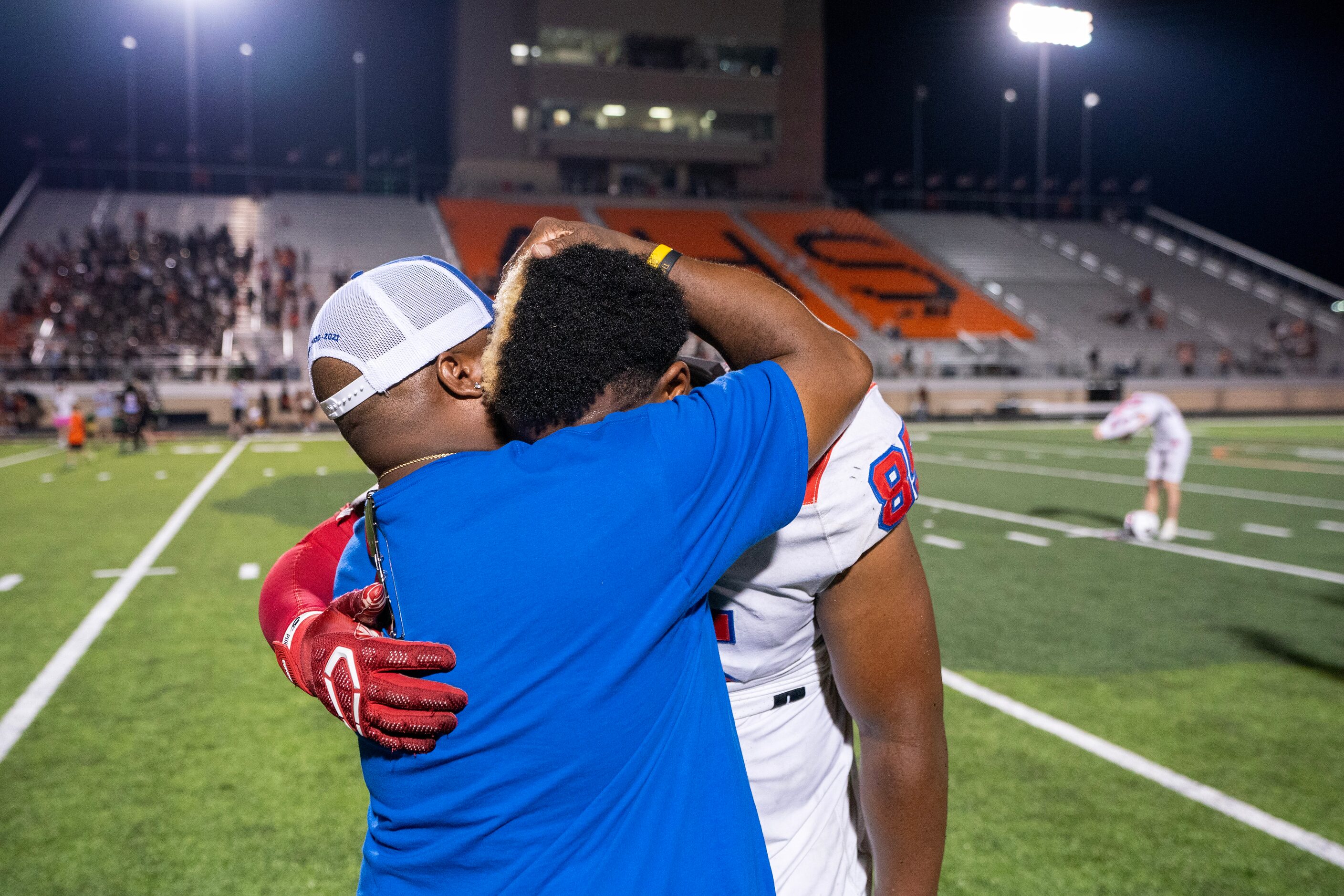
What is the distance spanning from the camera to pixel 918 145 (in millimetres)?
55375

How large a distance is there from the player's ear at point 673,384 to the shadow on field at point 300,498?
10.1m

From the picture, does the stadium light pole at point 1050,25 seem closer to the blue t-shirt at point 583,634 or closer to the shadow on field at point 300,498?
the blue t-shirt at point 583,634

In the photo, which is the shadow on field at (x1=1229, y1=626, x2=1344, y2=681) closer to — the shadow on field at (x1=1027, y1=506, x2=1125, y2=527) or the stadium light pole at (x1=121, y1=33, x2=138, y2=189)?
the shadow on field at (x1=1027, y1=506, x2=1125, y2=527)

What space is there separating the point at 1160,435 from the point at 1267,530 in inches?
67.8

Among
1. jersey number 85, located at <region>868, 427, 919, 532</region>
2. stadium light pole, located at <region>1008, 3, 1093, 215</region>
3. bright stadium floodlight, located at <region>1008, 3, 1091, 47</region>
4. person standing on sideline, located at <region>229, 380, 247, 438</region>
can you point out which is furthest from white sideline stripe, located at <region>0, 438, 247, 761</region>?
person standing on sideline, located at <region>229, 380, 247, 438</region>

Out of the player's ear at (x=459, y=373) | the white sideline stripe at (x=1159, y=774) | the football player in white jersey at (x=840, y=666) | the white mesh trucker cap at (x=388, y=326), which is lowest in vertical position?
the white sideline stripe at (x=1159, y=774)

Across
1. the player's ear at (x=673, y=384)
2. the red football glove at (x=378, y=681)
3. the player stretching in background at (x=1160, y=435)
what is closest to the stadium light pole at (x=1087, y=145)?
the player stretching in background at (x=1160, y=435)

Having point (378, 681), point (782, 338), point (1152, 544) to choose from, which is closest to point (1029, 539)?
point (1152, 544)

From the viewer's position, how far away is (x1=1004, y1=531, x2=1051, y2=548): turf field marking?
9.59 metres

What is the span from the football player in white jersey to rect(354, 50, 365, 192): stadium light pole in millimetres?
51650

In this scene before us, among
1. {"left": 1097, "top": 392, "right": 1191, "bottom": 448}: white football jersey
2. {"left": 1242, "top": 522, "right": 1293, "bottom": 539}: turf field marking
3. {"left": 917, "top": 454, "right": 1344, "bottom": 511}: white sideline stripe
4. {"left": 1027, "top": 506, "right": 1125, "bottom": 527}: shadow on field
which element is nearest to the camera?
{"left": 1097, "top": 392, "right": 1191, "bottom": 448}: white football jersey

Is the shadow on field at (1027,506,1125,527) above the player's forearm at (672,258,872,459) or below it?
below

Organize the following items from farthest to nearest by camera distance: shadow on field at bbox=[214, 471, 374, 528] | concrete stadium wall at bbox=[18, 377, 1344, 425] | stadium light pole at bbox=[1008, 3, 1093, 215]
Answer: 1. concrete stadium wall at bbox=[18, 377, 1344, 425]
2. shadow on field at bbox=[214, 471, 374, 528]
3. stadium light pole at bbox=[1008, 3, 1093, 215]

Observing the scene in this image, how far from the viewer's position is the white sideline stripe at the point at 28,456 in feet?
60.0
